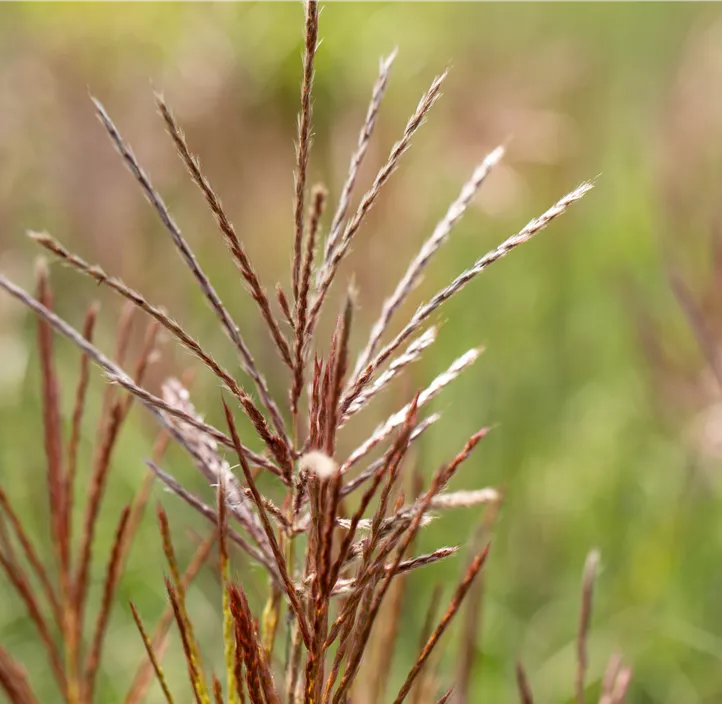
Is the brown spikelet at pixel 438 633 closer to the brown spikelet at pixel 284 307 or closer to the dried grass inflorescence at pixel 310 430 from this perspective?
the dried grass inflorescence at pixel 310 430

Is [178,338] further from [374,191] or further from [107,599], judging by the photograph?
[107,599]

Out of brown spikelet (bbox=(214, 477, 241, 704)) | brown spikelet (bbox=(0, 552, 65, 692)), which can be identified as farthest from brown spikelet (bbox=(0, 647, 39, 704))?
brown spikelet (bbox=(214, 477, 241, 704))

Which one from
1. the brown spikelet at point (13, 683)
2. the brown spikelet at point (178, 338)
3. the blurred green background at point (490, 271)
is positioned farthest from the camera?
the blurred green background at point (490, 271)

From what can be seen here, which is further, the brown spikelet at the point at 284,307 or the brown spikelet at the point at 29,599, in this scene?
the brown spikelet at the point at 29,599

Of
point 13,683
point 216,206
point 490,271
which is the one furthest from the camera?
point 490,271

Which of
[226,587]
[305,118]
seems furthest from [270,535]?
[305,118]

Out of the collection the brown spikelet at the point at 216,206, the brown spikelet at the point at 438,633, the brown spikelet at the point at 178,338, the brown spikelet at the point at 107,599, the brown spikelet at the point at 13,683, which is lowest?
the brown spikelet at the point at 438,633

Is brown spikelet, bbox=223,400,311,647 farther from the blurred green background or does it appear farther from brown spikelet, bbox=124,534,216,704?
the blurred green background

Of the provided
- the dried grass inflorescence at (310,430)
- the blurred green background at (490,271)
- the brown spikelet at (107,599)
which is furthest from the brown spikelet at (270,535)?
the blurred green background at (490,271)

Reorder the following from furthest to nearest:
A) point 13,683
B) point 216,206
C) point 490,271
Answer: point 490,271, point 13,683, point 216,206
